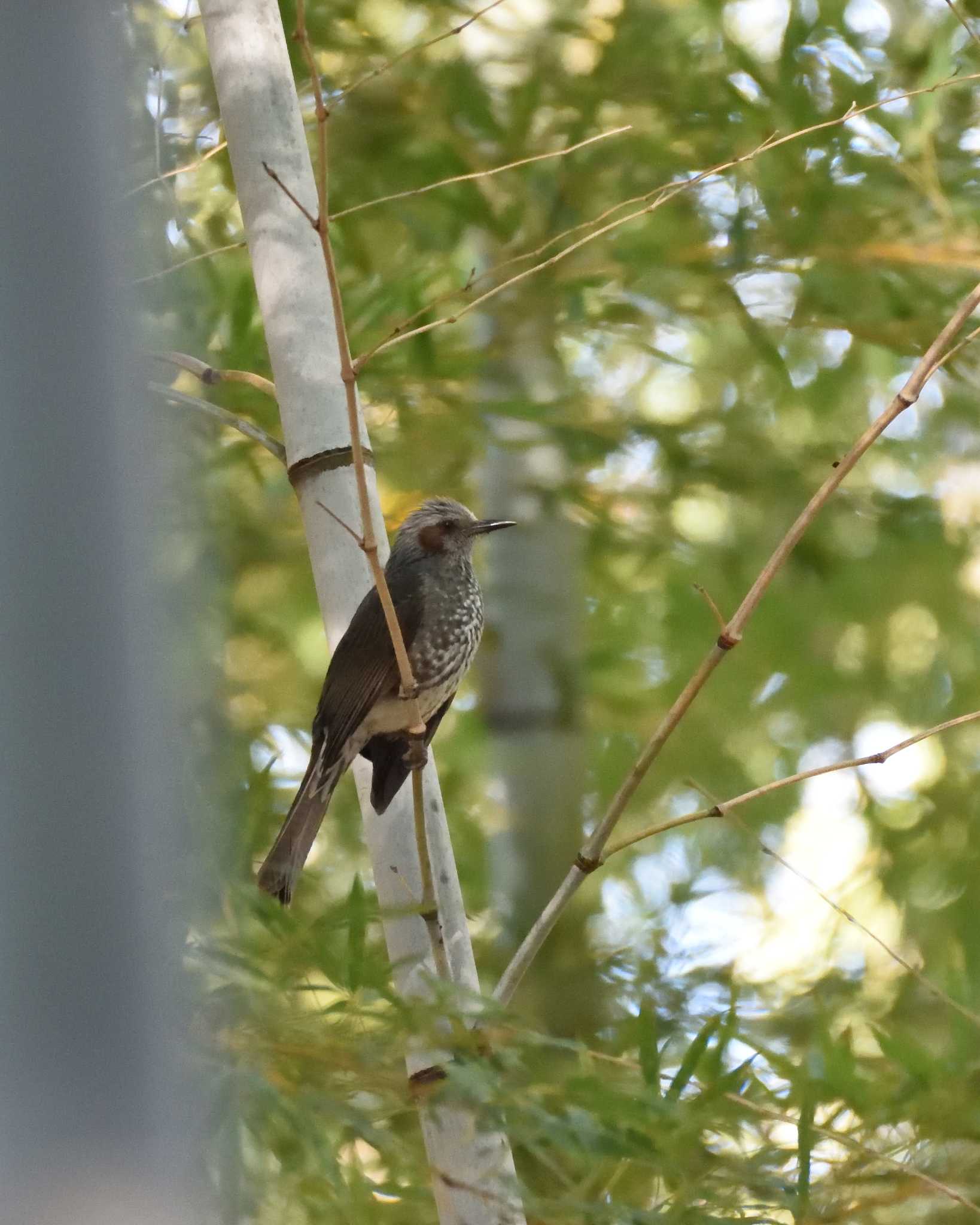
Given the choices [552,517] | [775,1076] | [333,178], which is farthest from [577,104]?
[775,1076]

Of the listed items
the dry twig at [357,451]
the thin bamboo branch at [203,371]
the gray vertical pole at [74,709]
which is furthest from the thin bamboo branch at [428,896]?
the gray vertical pole at [74,709]

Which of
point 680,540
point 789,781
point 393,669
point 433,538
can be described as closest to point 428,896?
point 789,781

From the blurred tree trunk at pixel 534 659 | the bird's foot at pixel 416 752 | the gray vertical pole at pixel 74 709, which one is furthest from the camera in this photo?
the blurred tree trunk at pixel 534 659

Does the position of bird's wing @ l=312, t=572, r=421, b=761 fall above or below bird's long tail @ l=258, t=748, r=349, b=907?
above

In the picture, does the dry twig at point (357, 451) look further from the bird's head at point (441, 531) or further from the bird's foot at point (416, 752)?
the bird's head at point (441, 531)

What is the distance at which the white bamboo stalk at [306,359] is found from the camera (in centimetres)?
141

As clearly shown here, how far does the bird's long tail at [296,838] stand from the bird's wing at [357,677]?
0.05m

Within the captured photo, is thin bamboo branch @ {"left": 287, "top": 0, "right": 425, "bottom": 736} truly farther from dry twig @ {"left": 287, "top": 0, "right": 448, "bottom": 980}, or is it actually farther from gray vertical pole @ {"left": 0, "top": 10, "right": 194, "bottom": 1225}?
gray vertical pole @ {"left": 0, "top": 10, "right": 194, "bottom": 1225}

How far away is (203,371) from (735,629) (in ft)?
1.66

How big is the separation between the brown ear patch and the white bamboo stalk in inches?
18.9

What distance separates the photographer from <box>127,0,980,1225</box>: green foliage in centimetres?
136

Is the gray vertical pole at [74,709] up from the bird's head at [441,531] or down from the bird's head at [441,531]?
down

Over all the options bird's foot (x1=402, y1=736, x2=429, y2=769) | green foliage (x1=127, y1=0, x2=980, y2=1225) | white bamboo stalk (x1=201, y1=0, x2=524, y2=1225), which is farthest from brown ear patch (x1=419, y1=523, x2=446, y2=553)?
bird's foot (x1=402, y1=736, x2=429, y2=769)

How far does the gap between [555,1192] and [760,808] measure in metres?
1.71
